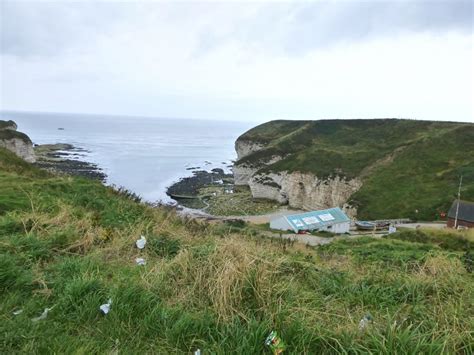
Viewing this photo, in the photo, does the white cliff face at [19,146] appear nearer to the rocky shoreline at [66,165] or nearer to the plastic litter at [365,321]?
the rocky shoreline at [66,165]

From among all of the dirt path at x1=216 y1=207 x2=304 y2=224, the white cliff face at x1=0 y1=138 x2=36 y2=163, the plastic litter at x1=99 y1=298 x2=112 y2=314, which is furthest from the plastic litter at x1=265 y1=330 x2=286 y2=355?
the white cliff face at x1=0 y1=138 x2=36 y2=163

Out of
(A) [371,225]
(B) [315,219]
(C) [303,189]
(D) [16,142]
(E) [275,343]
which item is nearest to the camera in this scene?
(E) [275,343]

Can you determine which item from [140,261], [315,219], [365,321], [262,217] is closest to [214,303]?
[365,321]

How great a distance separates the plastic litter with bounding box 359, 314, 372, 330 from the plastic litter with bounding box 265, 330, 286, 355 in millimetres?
893

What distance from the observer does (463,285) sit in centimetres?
491

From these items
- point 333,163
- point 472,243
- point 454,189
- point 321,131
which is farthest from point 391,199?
point 321,131

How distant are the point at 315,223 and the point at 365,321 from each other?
3602cm

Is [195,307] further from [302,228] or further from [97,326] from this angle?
[302,228]

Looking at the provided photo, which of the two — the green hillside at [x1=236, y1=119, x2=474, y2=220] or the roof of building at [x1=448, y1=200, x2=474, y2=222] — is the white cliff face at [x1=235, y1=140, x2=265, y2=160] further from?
the roof of building at [x1=448, y1=200, x2=474, y2=222]

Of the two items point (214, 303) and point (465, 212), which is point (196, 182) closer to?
point (465, 212)

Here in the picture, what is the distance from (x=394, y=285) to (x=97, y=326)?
161 inches

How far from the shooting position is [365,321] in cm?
367


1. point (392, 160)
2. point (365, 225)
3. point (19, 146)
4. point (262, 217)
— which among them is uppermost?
point (392, 160)

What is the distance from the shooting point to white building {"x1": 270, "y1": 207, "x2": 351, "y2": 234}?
37.8 m
